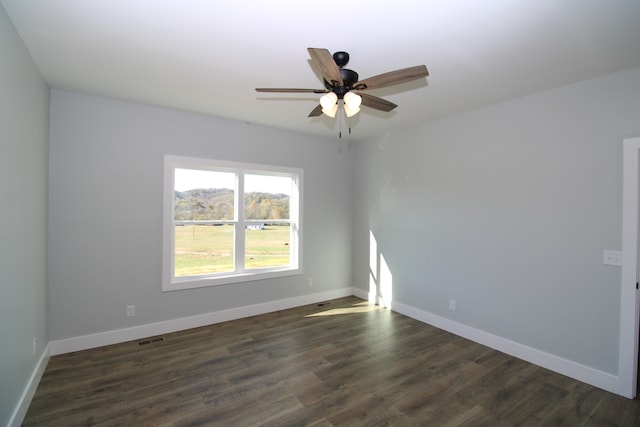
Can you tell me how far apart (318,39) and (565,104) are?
8.00ft

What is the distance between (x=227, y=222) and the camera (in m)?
4.26

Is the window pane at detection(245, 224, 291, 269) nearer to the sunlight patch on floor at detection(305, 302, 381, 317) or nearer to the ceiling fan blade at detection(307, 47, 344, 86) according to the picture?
the sunlight patch on floor at detection(305, 302, 381, 317)

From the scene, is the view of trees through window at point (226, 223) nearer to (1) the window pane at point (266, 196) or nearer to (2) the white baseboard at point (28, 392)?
(1) the window pane at point (266, 196)

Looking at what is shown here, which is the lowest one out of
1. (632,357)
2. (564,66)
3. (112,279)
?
(632,357)

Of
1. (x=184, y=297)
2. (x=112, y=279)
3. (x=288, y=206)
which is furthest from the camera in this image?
(x=288, y=206)

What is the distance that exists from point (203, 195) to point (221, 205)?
0.28m

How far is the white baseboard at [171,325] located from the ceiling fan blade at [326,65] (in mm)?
3318

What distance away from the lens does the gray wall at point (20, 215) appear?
1.89 metres

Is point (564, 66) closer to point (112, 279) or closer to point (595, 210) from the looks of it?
point (595, 210)

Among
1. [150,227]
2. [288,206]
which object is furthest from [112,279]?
[288,206]

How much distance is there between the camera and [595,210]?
2.70 meters

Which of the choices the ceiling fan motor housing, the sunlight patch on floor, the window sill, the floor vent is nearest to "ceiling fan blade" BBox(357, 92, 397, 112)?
the ceiling fan motor housing

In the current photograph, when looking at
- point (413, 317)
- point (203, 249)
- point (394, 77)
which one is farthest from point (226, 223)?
point (394, 77)

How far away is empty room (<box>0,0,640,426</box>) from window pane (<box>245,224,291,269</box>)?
0.04 m
